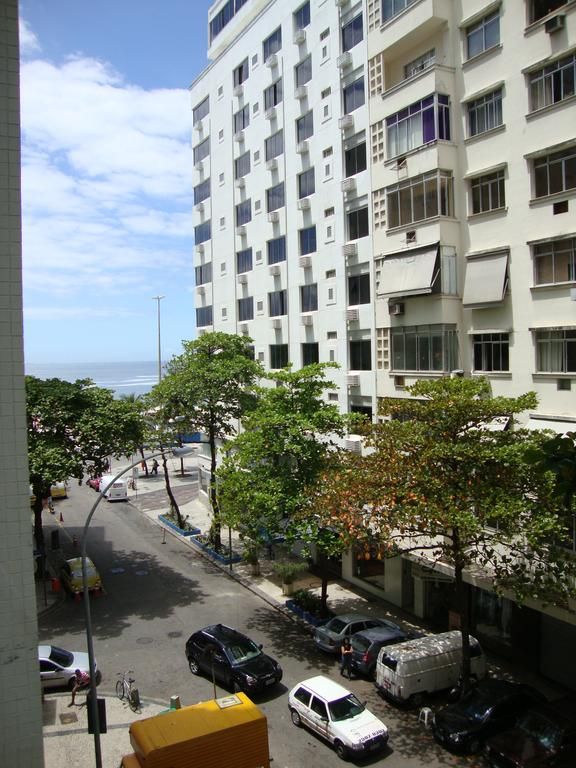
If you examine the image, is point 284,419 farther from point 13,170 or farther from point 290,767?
point 13,170

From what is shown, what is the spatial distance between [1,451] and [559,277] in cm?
1713

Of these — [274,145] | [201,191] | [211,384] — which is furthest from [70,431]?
[201,191]

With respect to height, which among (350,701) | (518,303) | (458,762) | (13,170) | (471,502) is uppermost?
(13,170)

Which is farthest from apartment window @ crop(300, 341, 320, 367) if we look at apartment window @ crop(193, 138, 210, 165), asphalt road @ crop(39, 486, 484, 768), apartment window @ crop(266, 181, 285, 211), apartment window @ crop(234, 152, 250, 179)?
apartment window @ crop(193, 138, 210, 165)

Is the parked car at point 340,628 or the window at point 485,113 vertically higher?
the window at point 485,113

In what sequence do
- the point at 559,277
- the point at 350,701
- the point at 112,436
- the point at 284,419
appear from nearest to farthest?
the point at 350,701 → the point at 559,277 → the point at 284,419 → the point at 112,436

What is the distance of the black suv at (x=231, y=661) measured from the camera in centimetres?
2052

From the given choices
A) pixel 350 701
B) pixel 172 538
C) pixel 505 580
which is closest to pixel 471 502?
pixel 505 580

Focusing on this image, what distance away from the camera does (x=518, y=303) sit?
21875 mm

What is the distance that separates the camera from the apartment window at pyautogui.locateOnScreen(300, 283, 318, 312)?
32.8m

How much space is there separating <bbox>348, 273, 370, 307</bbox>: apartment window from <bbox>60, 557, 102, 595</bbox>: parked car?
17510mm

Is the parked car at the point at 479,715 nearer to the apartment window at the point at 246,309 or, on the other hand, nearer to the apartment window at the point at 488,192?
the apartment window at the point at 488,192

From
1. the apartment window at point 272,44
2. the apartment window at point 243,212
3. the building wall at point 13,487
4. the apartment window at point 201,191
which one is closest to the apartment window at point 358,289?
the apartment window at point 243,212

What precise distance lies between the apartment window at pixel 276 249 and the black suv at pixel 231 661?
20.4 metres
